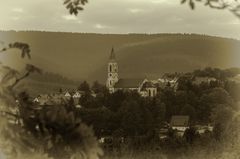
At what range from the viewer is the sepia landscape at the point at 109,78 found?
1294 millimetres

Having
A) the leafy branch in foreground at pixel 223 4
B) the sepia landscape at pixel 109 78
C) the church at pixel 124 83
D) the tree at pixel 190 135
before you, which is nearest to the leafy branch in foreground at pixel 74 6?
the sepia landscape at pixel 109 78

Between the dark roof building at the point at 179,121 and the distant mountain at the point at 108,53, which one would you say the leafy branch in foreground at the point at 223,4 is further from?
the dark roof building at the point at 179,121

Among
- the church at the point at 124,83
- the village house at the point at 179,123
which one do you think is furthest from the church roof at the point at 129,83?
the village house at the point at 179,123

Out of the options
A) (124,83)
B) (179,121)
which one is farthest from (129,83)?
(179,121)

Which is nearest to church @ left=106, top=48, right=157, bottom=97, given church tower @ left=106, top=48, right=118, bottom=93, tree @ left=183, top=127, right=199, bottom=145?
church tower @ left=106, top=48, right=118, bottom=93

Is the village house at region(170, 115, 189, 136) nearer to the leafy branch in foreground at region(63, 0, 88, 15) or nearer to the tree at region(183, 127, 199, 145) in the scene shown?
the tree at region(183, 127, 199, 145)

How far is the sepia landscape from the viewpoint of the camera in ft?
4.25

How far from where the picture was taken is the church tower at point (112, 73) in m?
1.31

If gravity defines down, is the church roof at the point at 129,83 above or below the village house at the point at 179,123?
above

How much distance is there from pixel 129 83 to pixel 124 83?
10 millimetres

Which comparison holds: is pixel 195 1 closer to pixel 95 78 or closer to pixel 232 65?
pixel 232 65

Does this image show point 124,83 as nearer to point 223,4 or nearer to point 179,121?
point 179,121

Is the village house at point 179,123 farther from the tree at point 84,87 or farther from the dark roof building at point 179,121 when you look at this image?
the tree at point 84,87

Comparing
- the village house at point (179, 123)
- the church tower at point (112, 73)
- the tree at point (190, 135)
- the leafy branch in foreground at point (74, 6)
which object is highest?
the leafy branch in foreground at point (74, 6)
